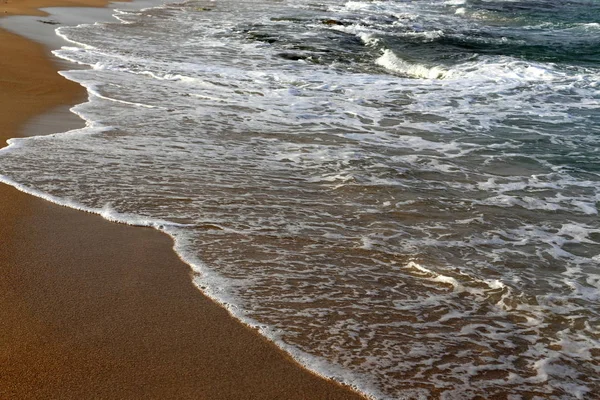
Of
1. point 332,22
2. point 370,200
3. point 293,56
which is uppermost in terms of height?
point 332,22

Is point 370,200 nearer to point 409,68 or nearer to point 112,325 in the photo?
point 112,325

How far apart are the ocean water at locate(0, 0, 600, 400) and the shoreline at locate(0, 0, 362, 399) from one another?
177mm

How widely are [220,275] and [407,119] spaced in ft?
18.3

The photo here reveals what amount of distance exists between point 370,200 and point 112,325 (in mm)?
2866

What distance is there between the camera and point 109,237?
4.67 meters

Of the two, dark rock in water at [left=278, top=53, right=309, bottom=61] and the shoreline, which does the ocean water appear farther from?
dark rock in water at [left=278, top=53, right=309, bottom=61]

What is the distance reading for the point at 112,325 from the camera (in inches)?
141

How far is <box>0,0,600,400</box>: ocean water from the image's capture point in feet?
12.0

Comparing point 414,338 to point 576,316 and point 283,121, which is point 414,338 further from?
point 283,121

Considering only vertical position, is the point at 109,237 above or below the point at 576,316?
above

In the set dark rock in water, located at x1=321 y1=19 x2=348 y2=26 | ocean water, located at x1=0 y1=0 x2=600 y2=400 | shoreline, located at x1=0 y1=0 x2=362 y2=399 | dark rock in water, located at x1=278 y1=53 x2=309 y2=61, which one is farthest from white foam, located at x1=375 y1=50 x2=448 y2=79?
shoreline, located at x1=0 y1=0 x2=362 y2=399

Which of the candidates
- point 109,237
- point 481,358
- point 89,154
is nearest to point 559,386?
point 481,358

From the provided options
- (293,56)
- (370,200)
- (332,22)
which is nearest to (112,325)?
(370,200)

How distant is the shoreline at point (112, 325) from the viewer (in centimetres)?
312
